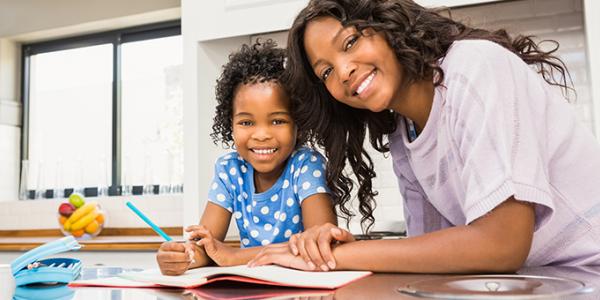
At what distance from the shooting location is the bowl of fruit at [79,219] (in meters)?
3.10

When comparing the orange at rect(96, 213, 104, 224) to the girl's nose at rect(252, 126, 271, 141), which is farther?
the orange at rect(96, 213, 104, 224)

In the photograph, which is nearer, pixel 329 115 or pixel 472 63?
pixel 472 63

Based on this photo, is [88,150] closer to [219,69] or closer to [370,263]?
[219,69]

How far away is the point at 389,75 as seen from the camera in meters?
1.09

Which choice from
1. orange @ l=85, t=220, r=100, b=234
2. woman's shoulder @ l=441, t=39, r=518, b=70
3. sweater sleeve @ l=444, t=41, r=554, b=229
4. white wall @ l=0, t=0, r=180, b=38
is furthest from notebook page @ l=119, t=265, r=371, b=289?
white wall @ l=0, t=0, r=180, b=38

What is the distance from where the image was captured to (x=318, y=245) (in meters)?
0.89

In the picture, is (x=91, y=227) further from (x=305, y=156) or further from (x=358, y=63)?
(x=358, y=63)

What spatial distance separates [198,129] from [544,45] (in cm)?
146

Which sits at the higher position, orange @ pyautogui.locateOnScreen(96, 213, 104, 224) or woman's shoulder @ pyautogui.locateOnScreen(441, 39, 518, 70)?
woman's shoulder @ pyautogui.locateOnScreen(441, 39, 518, 70)

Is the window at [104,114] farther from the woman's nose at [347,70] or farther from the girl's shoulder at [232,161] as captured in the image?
the woman's nose at [347,70]

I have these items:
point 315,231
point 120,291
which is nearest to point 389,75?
point 315,231

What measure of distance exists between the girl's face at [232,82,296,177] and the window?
2126 millimetres

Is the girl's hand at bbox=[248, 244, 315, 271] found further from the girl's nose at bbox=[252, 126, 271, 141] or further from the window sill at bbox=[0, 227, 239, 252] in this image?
the window sill at bbox=[0, 227, 239, 252]

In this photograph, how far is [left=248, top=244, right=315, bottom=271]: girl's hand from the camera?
88cm
